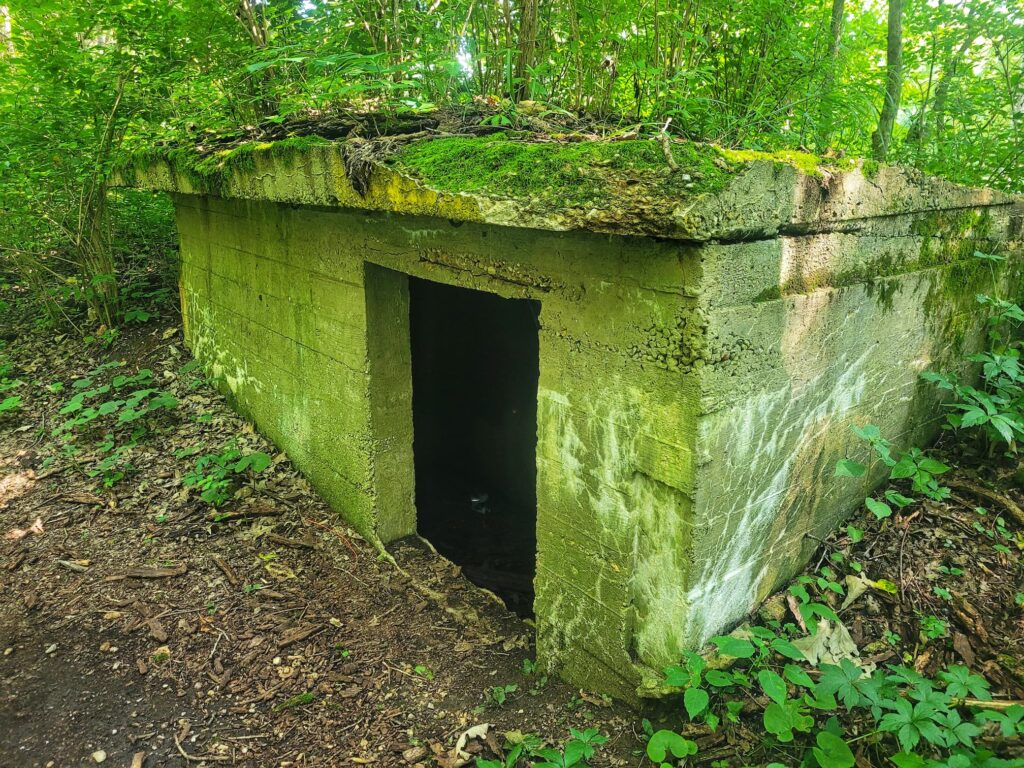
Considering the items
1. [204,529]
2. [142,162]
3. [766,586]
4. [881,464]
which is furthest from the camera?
[142,162]

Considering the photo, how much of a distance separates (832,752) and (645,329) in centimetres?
157

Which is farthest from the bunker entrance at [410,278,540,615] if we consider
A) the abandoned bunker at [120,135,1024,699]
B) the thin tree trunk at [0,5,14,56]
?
the thin tree trunk at [0,5,14,56]

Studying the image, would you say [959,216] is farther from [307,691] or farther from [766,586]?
[307,691]

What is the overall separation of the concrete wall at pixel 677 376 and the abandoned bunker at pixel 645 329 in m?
0.01

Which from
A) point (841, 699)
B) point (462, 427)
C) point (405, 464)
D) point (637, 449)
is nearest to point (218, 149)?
point (405, 464)

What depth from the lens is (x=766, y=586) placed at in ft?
9.46

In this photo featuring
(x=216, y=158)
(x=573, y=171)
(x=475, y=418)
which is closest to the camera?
(x=573, y=171)

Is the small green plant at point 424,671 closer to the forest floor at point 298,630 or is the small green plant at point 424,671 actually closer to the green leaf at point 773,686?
the forest floor at point 298,630

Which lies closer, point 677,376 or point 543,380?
point 677,376

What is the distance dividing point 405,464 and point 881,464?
275 centimetres

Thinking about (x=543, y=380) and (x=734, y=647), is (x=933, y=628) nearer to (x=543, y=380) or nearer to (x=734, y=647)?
(x=734, y=647)

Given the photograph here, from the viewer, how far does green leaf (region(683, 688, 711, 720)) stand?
2.22 meters

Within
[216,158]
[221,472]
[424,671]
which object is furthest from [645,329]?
[221,472]

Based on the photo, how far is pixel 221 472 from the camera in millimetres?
4734
